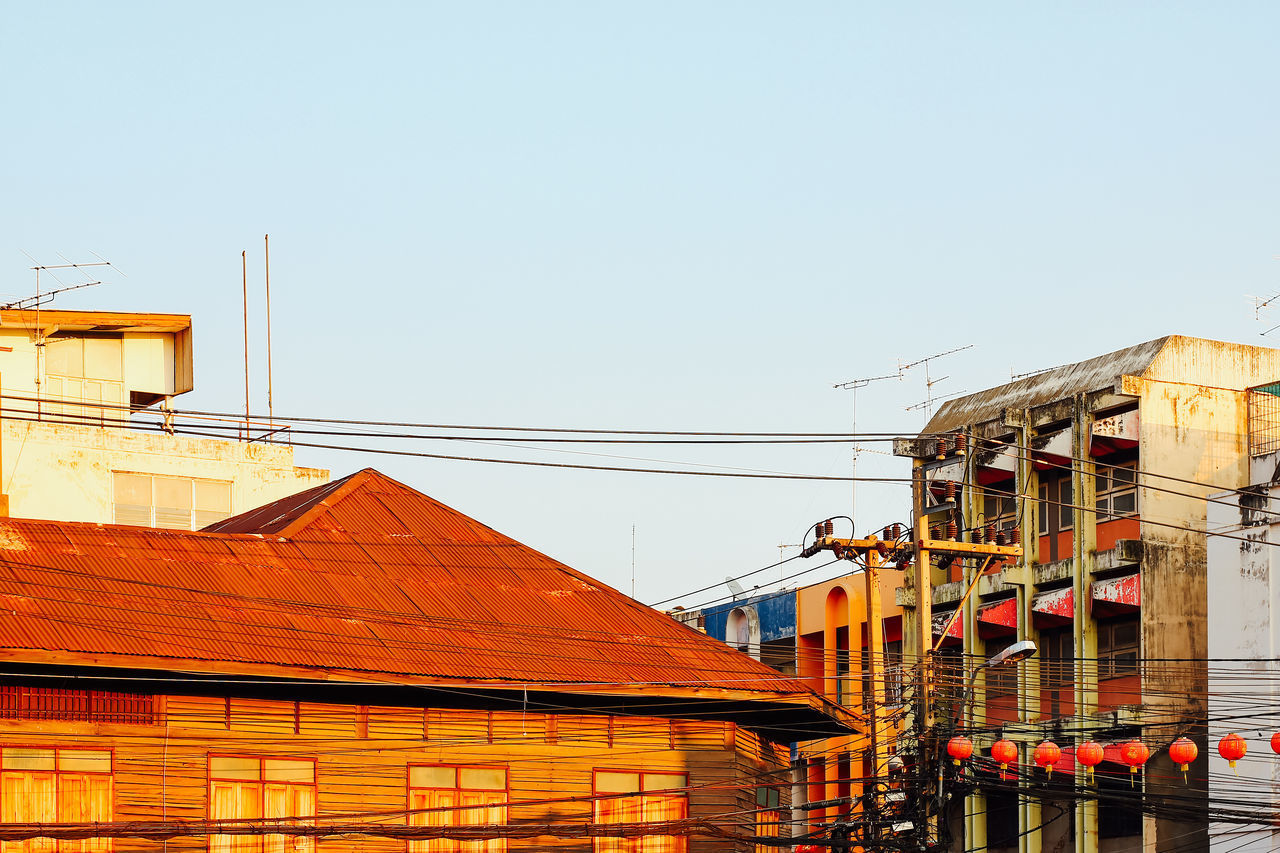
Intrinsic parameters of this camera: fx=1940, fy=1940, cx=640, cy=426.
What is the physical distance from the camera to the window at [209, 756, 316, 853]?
2586 cm

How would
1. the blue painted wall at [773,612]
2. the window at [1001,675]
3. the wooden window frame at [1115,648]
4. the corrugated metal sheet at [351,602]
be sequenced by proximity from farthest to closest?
the blue painted wall at [773,612]
the window at [1001,675]
the wooden window frame at [1115,648]
the corrugated metal sheet at [351,602]

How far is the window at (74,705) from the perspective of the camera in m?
24.8

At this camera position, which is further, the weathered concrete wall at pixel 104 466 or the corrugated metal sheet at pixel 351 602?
the weathered concrete wall at pixel 104 466

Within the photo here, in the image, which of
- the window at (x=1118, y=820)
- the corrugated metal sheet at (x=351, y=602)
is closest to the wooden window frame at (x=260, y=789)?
the corrugated metal sheet at (x=351, y=602)

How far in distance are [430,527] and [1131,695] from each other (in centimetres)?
1952

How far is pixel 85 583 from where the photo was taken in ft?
86.6

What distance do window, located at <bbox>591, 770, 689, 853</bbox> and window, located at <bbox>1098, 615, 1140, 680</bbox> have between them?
17.1 m

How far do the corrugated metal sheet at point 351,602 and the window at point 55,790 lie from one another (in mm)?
1558

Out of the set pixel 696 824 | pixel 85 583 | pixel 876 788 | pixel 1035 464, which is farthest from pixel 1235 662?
pixel 85 583

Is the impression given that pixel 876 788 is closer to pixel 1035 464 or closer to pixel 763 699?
pixel 763 699

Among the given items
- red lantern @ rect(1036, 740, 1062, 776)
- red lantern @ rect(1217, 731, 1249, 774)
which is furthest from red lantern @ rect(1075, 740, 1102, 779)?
red lantern @ rect(1217, 731, 1249, 774)

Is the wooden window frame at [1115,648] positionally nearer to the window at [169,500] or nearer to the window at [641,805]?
the window at [641,805]

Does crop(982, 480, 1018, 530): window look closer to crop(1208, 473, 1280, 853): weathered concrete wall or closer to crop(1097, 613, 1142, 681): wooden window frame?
crop(1097, 613, 1142, 681): wooden window frame

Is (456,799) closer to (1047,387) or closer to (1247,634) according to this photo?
(1247,634)
